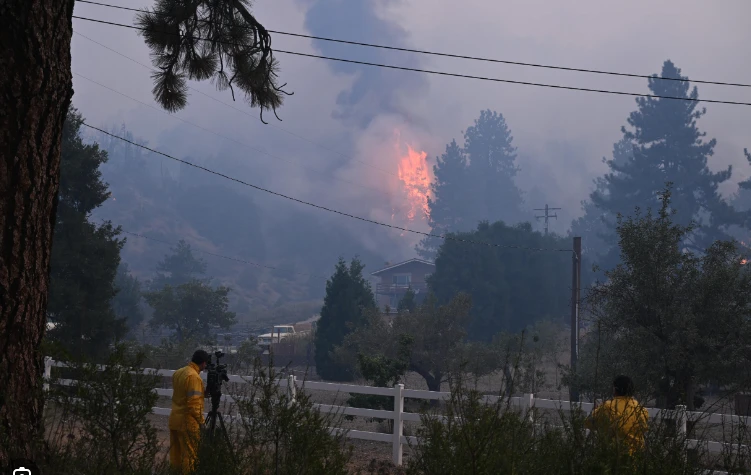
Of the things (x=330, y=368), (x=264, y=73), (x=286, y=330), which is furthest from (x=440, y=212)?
(x=264, y=73)

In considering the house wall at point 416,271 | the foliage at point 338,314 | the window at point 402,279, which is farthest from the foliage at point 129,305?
the window at point 402,279

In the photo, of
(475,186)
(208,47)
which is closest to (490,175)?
(475,186)

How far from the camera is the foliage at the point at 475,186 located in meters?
128

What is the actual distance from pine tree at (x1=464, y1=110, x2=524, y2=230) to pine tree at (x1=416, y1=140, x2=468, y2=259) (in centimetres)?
241

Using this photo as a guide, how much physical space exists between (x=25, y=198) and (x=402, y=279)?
81.9 meters

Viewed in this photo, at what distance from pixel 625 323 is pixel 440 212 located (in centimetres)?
11062

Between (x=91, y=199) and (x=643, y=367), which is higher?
(x=91, y=199)

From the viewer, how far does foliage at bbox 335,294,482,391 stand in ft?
114

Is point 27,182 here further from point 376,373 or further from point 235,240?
point 235,240

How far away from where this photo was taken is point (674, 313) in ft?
54.7

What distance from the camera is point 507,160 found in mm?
148375

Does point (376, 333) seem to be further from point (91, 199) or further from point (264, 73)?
point (264, 73)

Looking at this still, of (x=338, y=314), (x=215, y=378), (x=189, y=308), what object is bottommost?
(x=215, y=378)

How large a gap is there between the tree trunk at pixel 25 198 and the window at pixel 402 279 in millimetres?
80444
